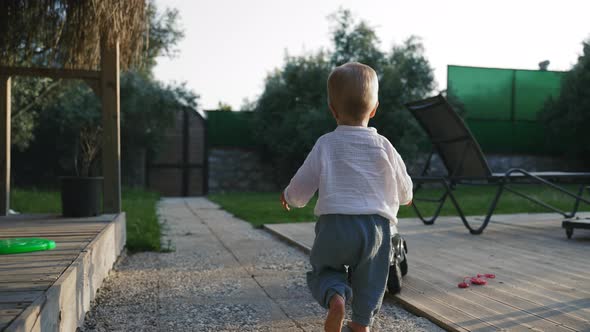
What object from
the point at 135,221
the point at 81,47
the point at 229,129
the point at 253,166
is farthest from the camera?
the point at 253,166

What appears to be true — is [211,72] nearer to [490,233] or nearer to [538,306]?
[490,233]

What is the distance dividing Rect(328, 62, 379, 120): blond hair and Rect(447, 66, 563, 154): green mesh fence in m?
10.3

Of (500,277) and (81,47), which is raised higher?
(81,47)

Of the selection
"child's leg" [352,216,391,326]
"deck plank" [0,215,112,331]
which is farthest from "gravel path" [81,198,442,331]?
"child's leg" [352,216,391,326]

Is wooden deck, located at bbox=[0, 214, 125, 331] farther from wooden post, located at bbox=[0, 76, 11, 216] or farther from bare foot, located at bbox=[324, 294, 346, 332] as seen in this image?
bare foot, located at bbox=[324, 294, 346, 332]

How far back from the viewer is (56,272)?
1835mm

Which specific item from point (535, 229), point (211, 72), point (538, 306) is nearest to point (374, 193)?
point (538, 306)

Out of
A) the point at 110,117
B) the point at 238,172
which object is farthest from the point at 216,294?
the point at 238,172

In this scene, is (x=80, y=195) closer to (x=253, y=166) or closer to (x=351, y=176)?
(x=351, y=176)

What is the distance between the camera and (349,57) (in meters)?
11.8

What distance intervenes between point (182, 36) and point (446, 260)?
26.9 ft

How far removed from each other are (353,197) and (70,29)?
2.80 metres

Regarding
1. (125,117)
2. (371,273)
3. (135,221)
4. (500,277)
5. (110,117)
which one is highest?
(125,117)

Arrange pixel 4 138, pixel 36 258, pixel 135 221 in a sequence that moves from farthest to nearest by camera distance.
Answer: pixel 135 221 < pixel 4 138 < pixel 36 258
